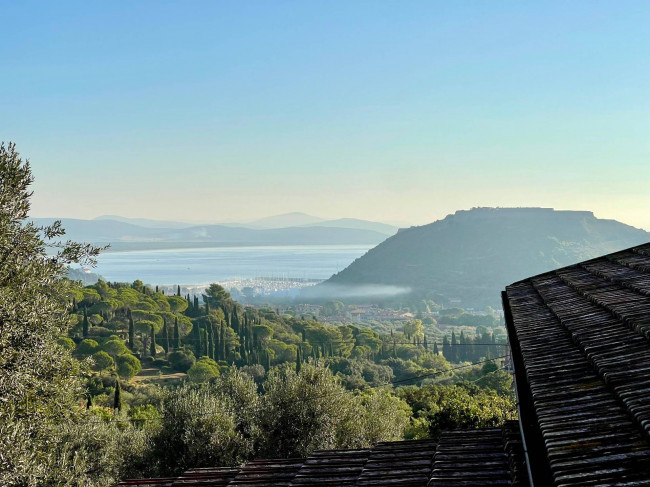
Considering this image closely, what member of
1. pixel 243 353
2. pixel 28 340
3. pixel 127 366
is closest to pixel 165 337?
pixel 243 353

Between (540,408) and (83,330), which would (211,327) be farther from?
(540,408)

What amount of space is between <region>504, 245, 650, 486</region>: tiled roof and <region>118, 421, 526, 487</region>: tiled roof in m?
0.61

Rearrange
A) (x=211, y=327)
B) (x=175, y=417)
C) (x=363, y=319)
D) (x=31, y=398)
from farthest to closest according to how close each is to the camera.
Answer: (x=363, y=319) < (x=211, y=327) < (x=175, y=417) < (x=31, y=398)

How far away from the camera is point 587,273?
735 centimetres

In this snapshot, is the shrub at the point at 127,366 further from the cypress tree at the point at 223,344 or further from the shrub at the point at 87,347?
the cypress tree at the point at 223,344

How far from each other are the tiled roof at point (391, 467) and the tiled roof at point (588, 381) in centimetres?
61

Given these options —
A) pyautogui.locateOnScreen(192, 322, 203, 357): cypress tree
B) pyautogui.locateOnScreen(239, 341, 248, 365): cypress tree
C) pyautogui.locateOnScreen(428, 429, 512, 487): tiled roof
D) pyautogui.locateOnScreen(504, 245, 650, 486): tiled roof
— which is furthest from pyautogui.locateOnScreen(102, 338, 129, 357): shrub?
pyautogui.locateOnScreen(428, 429, 512, 487): tiled roof

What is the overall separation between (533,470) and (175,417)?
20.5 metres

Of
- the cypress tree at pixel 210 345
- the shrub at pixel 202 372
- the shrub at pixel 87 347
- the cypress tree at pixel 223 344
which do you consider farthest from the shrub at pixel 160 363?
the shrub at pixel 87 347

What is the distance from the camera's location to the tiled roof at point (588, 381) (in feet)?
7.17

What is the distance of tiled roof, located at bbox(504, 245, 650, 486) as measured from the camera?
2186mm

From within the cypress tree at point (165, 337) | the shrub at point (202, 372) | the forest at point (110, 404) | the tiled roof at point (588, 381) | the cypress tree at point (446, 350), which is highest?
the tiled roof at point (588, 381)

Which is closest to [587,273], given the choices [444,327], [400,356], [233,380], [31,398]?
[31,398]

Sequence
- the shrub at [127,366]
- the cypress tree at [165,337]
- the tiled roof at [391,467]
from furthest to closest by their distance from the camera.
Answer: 1. the cypress tree at [165,337]
2. the shrub at [127,366]
3. the tiled roof at [391,467]
